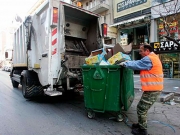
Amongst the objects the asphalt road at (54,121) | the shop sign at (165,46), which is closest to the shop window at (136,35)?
the shop sign at (165,46)

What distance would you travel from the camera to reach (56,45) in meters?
4.31

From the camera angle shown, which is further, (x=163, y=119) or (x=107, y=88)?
(x=163, y=119)

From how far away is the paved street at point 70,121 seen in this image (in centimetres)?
302

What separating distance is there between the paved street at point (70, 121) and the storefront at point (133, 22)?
379 inches

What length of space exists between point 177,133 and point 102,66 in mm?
1752

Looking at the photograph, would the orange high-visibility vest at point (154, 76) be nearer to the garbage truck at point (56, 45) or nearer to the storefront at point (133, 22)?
the garbage truck at point (56, 45)

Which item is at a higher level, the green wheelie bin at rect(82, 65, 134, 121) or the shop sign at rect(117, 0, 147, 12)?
the shop sign at rect(117, 0, 147, 12)

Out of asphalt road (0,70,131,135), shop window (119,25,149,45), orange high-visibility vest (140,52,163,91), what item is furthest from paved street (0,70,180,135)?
shop window (119,25,149,45)

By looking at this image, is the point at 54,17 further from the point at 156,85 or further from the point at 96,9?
the point at 96,9

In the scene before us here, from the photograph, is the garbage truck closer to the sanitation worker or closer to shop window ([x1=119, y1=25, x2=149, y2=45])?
the sanitation worker

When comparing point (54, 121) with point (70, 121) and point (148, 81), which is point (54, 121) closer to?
point (70, 121)

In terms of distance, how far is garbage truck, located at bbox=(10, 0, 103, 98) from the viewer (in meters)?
4.26

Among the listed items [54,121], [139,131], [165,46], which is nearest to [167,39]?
[165,46]

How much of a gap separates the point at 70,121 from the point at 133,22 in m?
11.9
